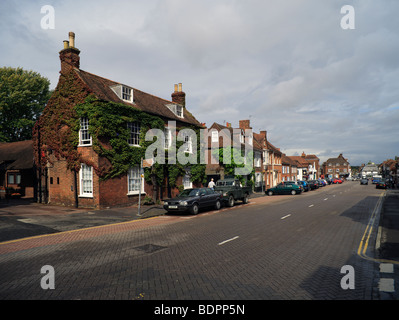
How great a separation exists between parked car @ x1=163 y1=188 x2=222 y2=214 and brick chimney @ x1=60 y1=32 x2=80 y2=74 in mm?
12651

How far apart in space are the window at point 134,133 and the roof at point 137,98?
155 centimetres

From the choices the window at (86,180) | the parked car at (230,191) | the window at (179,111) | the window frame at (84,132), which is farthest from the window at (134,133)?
the parked car at (230,191)

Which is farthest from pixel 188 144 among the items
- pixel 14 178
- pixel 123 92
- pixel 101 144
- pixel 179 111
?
pixel 14 178

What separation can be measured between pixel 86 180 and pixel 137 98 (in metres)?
8.69

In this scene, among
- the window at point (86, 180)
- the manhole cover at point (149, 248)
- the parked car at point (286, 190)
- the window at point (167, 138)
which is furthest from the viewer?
the parked car at point (286, 190)

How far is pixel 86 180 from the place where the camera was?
18797 mm


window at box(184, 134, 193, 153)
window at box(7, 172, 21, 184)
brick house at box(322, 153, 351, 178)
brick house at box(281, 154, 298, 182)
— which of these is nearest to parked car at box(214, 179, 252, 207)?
window at box(184, 134, 193, 153)

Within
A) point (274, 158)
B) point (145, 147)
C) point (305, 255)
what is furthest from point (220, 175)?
point (305, 255)

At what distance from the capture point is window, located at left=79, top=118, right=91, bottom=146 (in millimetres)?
18875

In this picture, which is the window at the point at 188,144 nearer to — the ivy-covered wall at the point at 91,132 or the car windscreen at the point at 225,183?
the ivy-covered wall at the point at 91,132

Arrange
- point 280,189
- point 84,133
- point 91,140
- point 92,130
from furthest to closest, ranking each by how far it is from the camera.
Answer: point 280,189 < point 84,133 < point 91,140 < point 92,130

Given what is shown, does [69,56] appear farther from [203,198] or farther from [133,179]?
[203,198]

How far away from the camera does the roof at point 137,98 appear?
756 inches
